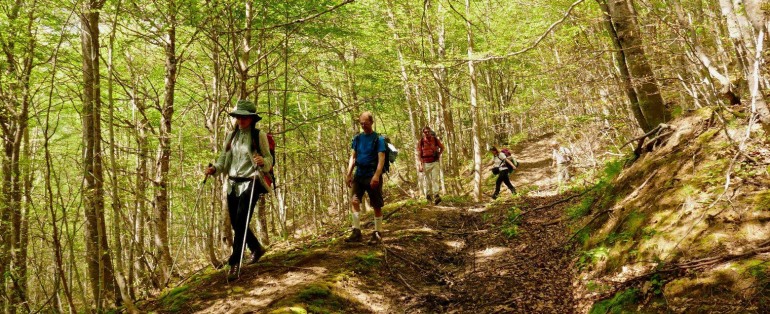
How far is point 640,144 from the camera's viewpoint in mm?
6277

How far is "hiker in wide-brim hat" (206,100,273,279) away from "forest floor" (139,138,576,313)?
2.12 ft

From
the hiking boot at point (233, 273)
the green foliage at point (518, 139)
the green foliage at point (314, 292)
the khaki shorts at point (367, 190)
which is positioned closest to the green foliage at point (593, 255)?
the green foliage at point (314, 292)

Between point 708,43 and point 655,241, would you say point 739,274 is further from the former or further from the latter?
point 708,43

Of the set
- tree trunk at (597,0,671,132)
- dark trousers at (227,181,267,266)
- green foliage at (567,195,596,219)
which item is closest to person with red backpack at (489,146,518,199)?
green foliage at (567,195,596,219)

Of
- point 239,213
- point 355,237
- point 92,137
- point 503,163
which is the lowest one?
point 355,237

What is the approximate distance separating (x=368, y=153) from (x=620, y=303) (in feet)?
13.2

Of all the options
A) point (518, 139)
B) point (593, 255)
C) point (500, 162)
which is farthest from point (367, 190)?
point (518, 139)

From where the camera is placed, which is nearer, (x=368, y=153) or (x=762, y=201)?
(x=762, y=201)

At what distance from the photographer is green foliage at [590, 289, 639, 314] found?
125 inches

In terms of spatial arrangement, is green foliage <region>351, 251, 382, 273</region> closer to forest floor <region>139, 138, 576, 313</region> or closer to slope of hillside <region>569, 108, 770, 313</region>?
forest floor <region>139, 138, 576, 313</region>

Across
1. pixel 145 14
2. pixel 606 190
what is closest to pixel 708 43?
pixel 606 190

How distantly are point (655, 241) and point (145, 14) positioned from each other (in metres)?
7.41

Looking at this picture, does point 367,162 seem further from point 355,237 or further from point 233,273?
point 233,273

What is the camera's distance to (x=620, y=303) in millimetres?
3244
